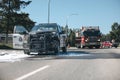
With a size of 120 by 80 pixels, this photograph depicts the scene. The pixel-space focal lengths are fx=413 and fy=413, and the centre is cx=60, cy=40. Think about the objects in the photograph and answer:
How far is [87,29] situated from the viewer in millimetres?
56094

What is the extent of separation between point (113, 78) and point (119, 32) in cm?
12836

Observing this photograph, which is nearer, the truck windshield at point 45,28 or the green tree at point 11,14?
the truck windshield at point 45,28

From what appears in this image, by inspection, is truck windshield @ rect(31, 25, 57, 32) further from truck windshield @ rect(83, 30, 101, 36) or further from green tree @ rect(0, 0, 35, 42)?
green tree @ rect(0, 0, 35, 42)

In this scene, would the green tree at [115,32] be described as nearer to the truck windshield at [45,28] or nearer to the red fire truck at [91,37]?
the red fire truck at [91,37]

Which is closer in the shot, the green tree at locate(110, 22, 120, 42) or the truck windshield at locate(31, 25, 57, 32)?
the truck windshield at locate(31, 25, 57, 32)

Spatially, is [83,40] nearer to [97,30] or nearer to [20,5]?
[97,30]

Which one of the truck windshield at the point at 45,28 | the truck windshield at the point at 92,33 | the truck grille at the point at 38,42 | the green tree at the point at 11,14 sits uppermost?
the green tree at the point at 11,14

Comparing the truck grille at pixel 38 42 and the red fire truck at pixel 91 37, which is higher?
the red fire truck at pixel 91 37

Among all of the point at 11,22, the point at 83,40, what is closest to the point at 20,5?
the point at 11,22

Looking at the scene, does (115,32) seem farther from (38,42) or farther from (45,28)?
(38,42)

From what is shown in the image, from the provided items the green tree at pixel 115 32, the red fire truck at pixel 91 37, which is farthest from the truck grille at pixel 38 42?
the green tree at pixel 115 32

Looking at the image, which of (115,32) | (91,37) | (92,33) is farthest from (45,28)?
(115,32)

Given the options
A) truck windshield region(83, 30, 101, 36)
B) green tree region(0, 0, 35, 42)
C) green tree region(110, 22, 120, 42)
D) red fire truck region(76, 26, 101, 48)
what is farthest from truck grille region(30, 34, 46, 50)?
green tree region(110, 22, 120, 42)

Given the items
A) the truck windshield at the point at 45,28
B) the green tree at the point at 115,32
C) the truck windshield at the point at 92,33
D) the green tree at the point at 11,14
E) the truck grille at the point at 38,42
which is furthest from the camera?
the green tree at the point at 115,32
